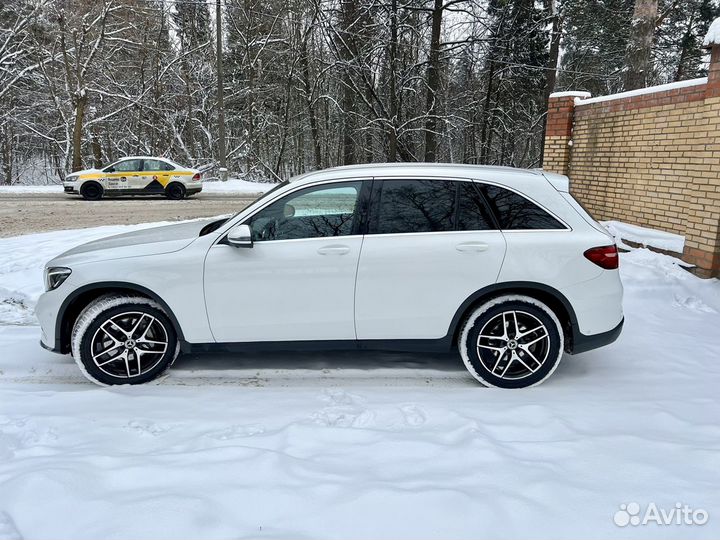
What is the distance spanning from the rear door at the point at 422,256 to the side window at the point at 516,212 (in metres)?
0.08

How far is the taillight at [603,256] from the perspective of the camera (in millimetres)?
3732

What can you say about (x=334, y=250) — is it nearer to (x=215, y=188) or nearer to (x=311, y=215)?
(x=311, y=215)

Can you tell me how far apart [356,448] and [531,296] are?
1.81m

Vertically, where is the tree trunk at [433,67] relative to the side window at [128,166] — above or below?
above

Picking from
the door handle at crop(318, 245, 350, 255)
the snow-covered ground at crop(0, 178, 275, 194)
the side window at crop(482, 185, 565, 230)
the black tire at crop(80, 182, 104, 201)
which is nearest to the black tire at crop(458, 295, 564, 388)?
the side window at crop(482, 185, 565, 230)

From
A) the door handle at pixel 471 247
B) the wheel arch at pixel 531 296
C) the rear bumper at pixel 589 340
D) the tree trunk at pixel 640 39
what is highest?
the tree trunk at pixel 640 39

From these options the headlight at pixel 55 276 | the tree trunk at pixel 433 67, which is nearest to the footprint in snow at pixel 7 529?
the headlight at pixel 55 276

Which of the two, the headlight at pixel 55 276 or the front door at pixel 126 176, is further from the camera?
the front door at pixel 126 176

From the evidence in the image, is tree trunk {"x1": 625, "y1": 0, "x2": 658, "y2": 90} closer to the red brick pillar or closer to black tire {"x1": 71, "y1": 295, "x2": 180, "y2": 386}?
the red brick pillar

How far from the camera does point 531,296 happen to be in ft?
12.6

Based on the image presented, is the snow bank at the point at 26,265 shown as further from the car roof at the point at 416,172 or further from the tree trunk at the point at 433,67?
the tree trunk at the point at 433,67

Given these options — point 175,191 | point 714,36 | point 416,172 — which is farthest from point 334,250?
point 175,191

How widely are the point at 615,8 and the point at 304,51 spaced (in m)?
16.1

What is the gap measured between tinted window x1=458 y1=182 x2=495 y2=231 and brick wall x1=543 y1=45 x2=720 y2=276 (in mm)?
4044
